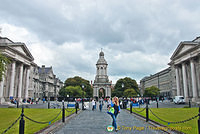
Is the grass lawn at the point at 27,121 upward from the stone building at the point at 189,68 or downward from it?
downward

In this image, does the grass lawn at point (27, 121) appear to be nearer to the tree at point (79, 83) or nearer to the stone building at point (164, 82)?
the stone building at point (164, 82)

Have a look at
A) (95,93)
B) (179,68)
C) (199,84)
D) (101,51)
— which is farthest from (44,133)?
(101,51)

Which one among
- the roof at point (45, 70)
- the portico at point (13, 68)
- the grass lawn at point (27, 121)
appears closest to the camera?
the grass lawn at point (27, 121)

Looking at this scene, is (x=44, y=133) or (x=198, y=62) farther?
(x=198, y=62)

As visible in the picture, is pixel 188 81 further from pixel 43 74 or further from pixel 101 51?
pixel 43 74

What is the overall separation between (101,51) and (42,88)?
38583 mm

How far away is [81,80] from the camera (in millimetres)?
112312

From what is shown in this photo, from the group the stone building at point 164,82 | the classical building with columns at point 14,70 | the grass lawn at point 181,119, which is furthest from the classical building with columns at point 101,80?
the grass lawn at point 181,119

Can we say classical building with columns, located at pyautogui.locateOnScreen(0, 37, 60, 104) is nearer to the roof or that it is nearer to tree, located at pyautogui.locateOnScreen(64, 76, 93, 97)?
the roof

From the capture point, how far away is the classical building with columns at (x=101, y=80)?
3632 inches

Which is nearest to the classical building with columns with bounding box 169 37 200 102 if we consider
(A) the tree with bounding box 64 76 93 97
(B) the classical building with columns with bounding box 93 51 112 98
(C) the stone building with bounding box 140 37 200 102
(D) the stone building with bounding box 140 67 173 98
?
(C) the stone building with bounding box 140 37 200 102

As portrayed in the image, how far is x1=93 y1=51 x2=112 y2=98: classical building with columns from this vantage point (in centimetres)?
9225

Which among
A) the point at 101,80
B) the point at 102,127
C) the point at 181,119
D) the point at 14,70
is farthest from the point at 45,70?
the point at 181,119

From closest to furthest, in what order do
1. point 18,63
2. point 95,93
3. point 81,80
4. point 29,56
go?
point 18,63 → point 29,56 → point 95,93 → point 81,80
